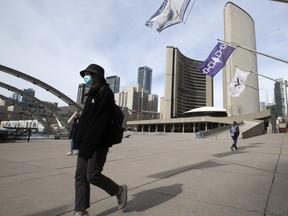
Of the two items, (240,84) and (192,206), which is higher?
(240,84)

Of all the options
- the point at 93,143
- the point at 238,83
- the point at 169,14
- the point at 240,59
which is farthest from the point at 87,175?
the point at 240,59

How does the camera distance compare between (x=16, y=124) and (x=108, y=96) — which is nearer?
(x=108, y=96)

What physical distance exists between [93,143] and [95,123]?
0.75 ft

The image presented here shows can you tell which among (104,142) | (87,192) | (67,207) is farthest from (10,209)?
(104,142)

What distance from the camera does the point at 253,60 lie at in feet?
370

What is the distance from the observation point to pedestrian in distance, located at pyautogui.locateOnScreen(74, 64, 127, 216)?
7.96ft

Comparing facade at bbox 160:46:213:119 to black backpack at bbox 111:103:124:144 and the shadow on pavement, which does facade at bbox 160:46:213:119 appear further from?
black backpack at bbox 111:103:124:144

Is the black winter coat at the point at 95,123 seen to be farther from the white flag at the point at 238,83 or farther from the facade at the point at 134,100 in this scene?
the facade at the point at 134,100

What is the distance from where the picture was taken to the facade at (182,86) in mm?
129375

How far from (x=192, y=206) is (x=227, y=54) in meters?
12.6

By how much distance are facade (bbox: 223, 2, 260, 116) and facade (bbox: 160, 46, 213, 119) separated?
29.7 metres

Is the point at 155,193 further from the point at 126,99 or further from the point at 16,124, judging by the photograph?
the point at 126,99

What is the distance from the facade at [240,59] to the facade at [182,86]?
29696 millimetres

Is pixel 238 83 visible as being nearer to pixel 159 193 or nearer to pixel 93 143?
pixel 159 193
